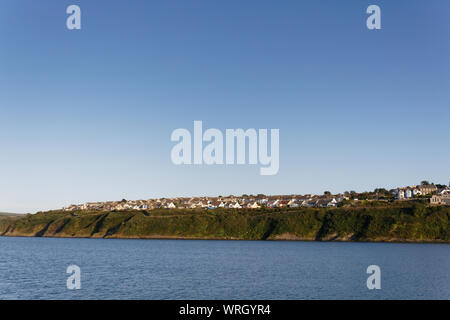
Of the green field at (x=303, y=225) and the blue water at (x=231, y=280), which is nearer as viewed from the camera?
the blue water at (x=231, y=280)

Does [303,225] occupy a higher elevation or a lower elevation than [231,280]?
lower

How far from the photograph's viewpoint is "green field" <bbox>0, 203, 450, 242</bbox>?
136875 mm

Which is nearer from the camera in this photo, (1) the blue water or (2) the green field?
→ (1) the blue water

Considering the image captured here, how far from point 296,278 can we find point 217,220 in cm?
12835

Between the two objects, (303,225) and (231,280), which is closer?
(231,280)

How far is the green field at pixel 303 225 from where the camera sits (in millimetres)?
136875

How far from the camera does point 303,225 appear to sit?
159 m

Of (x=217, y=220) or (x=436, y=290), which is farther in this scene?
(x=217, y=220)
